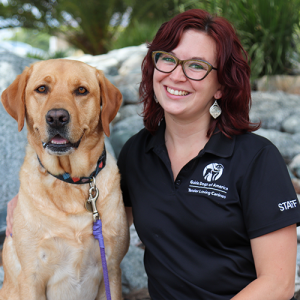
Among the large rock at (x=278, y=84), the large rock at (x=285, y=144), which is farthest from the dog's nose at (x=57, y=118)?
the large rock at (x=278, y=84)

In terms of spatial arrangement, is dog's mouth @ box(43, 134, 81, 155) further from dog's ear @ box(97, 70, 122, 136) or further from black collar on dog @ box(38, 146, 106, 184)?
dog's ear @ box(97, 70, 122, 136)

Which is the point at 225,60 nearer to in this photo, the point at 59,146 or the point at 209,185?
the point at 209,185

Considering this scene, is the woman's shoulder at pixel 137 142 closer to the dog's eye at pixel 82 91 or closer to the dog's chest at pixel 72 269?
the dog's eye at pixel 82 91

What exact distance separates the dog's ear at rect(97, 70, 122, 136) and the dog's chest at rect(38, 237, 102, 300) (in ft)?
2.49

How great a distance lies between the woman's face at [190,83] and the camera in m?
2.04

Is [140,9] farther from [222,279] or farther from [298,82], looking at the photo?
[222,279]

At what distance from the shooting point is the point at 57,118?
195 centimetres

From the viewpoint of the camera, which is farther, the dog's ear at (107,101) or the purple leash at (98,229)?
the dog's ear at (107,101)

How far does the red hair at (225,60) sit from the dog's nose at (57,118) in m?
0.77

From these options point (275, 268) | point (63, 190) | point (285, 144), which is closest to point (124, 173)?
point (63, 190)

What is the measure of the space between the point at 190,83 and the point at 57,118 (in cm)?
83

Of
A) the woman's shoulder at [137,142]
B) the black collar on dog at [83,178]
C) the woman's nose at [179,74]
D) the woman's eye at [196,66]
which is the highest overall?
the woman's eye at [196,66]

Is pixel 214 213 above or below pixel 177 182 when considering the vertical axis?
below

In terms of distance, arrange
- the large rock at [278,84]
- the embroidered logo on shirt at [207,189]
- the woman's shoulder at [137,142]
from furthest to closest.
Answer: the large rock at [278,84] → the woman's shoulder at [137,142] → the embroidered logo on shirt at [207,189]
